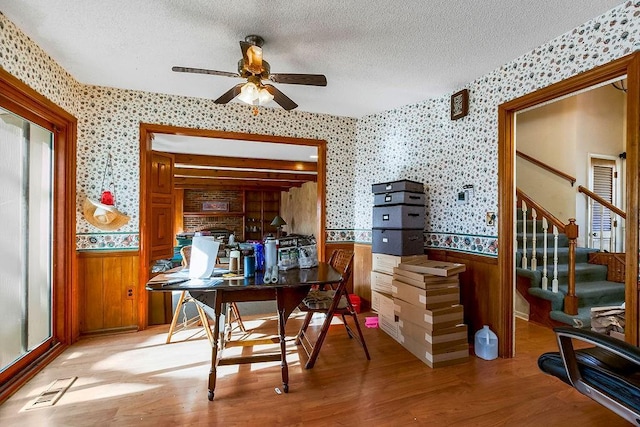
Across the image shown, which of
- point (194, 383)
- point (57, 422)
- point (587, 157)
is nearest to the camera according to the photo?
point (57, 422)

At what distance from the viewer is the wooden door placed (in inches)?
129

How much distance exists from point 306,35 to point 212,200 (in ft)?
29.7

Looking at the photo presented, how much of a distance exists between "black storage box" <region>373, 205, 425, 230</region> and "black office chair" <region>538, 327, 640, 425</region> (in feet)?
5.35

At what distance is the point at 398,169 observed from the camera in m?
3.54

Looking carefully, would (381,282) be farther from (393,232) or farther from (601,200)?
(601,200)

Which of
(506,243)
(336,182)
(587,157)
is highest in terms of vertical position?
(587,157)

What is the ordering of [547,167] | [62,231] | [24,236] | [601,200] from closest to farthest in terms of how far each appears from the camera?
[24,236]
[62,231]
[601,200]
[547,167]

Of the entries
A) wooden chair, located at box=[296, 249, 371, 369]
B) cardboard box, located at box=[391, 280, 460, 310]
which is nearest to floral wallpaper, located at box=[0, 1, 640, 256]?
cardboard box, located at box=[391, 280, 460, 310]

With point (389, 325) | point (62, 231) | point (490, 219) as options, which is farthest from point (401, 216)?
point (62, 231)

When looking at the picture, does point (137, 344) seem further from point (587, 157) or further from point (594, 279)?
point (587, 157)

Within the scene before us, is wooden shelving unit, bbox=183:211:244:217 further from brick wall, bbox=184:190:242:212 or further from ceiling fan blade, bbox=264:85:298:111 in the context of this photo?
ceiling fan blade, bbox=264:85:298:111

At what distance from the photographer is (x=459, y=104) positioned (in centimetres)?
290

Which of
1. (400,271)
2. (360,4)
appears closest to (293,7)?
(360,4)

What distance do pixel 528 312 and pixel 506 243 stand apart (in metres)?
1.52
